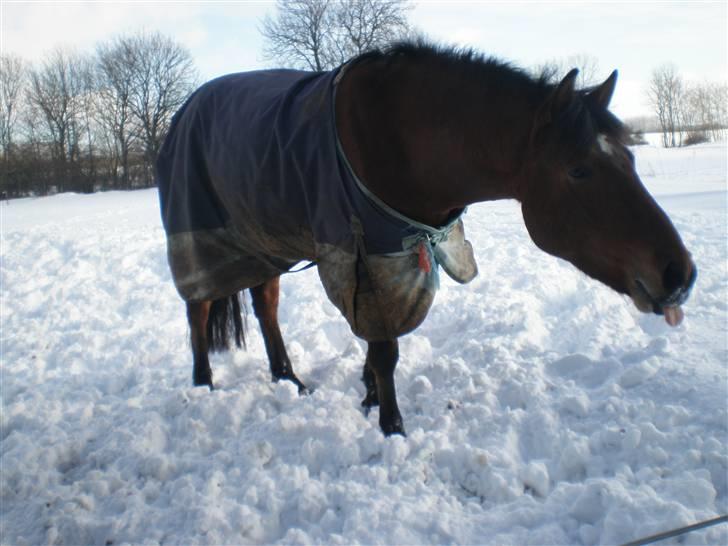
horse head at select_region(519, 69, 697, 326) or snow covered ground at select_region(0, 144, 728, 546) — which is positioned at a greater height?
horse head at select_region(519, 69, 697, 326)

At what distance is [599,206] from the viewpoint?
172cm

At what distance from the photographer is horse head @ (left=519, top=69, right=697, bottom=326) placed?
1.63 metres

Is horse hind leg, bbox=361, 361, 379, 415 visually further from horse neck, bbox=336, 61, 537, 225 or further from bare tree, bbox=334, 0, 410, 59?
bare tree, bbox=334, 0, 410, 59

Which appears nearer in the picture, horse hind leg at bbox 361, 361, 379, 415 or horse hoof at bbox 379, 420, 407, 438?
horse hoof at bbox 379, 420, 407, 438

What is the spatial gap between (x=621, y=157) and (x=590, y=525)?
3.78ft

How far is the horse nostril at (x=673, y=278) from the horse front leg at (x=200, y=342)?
243 cm

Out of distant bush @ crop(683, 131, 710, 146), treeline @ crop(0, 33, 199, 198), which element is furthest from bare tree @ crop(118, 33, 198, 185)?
distant bush @ crop(683, 131, 710, 146)

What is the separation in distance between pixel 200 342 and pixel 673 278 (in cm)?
253

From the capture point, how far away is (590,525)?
70.2 inches

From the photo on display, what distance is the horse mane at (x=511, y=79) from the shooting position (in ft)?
5.71

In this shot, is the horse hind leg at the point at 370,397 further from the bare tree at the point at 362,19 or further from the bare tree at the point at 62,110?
the bare tree at the point at 62,110

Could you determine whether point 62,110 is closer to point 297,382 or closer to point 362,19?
point 362,19

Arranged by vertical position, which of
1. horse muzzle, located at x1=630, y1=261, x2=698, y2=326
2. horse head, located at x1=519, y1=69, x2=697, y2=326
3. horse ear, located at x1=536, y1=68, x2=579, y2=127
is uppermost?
horse ear, located at x1=536, y1=68, x2=579, y2=127

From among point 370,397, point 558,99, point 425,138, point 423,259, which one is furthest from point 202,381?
point 558,99
